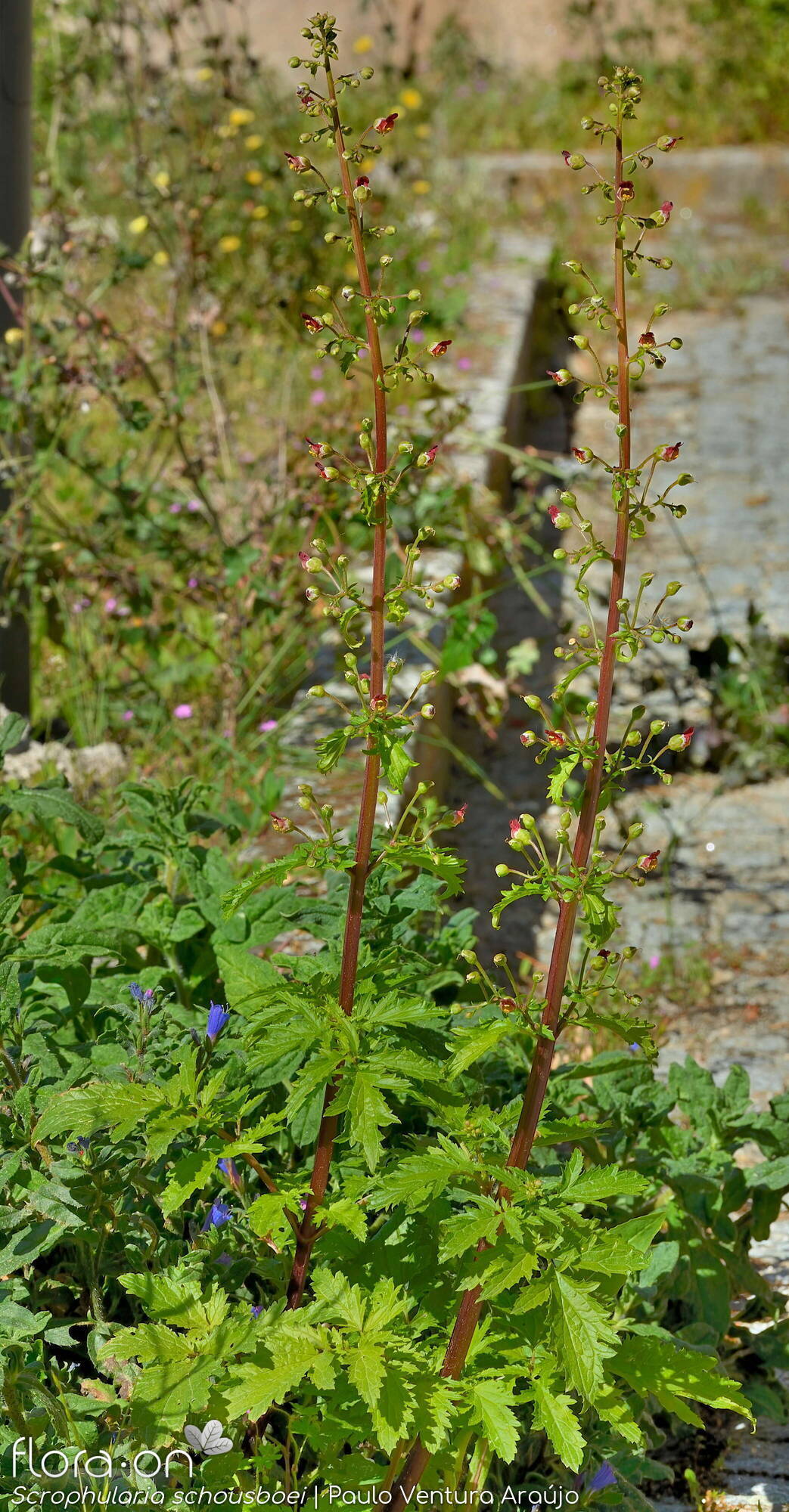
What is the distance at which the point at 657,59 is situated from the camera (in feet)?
34.6

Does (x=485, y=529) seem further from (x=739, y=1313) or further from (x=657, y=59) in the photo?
(x=657, y=59)

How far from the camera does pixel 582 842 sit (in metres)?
1.45

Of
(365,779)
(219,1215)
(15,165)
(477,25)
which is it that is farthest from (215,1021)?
(477,25)

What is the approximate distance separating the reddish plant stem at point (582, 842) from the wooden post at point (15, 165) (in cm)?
209

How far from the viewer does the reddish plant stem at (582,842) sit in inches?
55.9

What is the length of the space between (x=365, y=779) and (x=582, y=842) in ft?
0.85

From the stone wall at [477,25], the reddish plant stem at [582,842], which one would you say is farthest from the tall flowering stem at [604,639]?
the stone wall at [477,25]

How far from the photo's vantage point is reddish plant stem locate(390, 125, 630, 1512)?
1419mm

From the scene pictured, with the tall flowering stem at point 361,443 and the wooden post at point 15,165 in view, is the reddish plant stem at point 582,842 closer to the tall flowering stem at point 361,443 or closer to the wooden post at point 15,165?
the tall flowering stem at point 361,443

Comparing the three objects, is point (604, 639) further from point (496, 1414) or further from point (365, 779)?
point (496, 1414)

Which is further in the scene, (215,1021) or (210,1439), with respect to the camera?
(215,1021)

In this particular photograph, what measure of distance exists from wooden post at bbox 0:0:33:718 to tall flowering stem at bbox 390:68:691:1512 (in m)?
2.09

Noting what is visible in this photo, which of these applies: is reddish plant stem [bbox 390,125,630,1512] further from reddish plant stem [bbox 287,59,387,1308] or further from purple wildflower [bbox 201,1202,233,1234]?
purple wildflower [bbox 201,1202,233,1234]

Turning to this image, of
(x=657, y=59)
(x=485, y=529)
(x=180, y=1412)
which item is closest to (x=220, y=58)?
(x=485, y=529)
